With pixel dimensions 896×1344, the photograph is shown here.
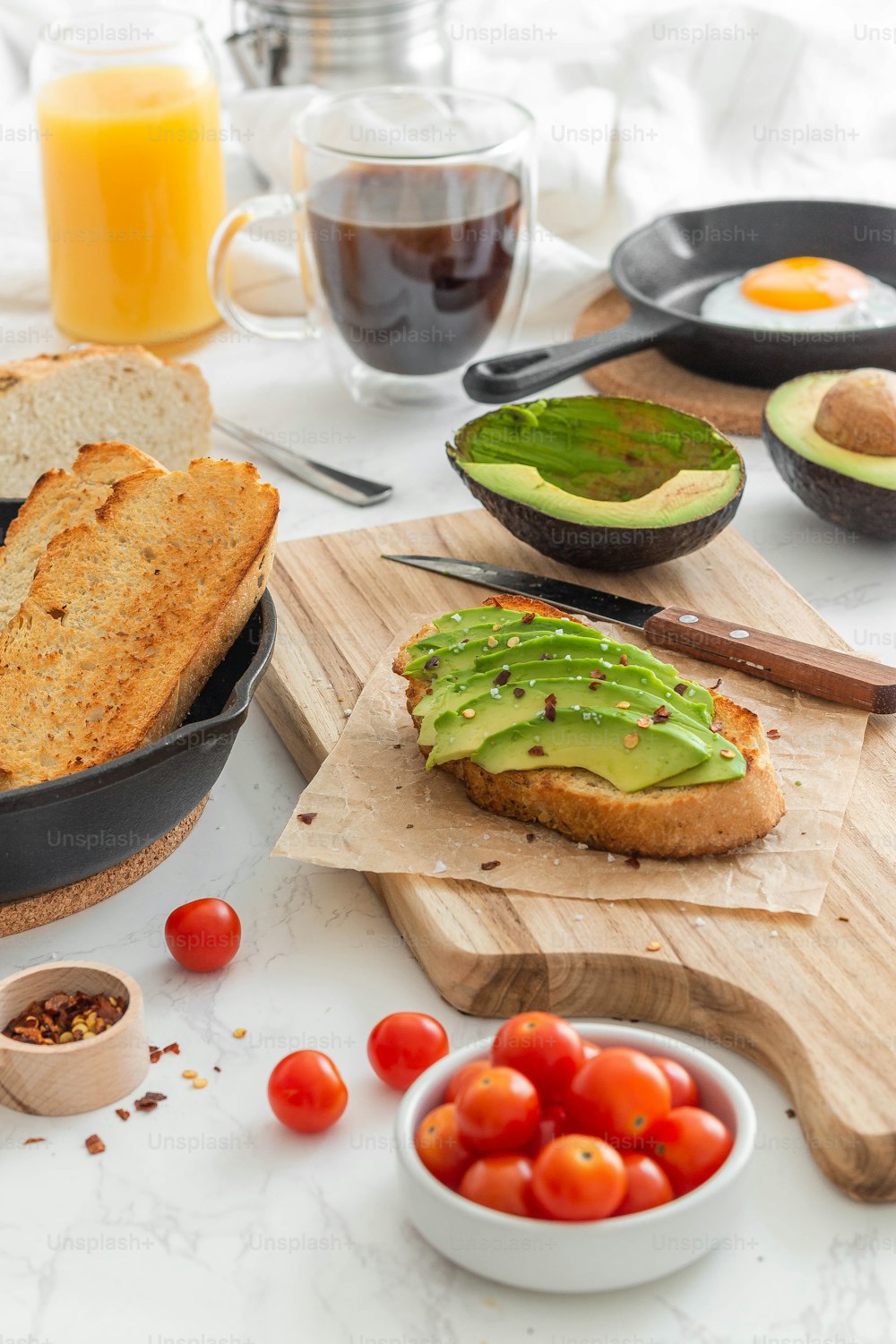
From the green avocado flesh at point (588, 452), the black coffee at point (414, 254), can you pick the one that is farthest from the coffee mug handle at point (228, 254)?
the green avocado flesh at point (588, 452)

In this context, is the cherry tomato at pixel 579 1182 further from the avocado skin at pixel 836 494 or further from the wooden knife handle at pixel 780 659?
the avocado skin at pixel 836 494

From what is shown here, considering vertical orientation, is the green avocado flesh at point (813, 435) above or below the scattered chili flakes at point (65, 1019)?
above

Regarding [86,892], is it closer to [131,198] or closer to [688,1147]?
[688,1147]

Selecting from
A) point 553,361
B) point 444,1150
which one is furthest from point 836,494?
point 444,1150

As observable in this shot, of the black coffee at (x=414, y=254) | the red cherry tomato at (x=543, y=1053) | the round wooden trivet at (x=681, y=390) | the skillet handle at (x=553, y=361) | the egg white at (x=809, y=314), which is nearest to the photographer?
the red cherry tomato at (x=543, y=1053)

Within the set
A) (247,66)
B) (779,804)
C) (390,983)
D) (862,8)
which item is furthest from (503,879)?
(862,8)

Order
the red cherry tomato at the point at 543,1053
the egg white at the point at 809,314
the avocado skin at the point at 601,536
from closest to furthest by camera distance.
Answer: the red cherry tomato at the point at 543,1053
the avocado skin at the point at 601,536
the egg white at the point at 809,314
